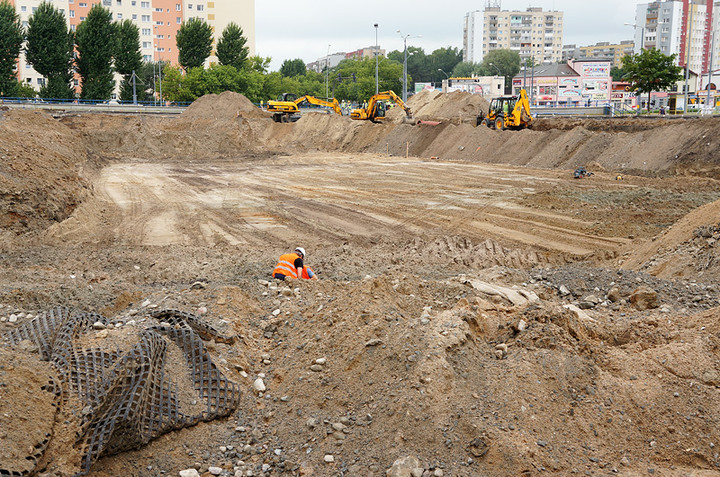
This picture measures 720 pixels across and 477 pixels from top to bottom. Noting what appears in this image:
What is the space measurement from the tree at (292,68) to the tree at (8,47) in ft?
243

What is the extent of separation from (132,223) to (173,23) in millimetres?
95468

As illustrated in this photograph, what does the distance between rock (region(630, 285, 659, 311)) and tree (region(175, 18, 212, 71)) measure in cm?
7276

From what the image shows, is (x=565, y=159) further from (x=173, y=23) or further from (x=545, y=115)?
(x=173, y=23)

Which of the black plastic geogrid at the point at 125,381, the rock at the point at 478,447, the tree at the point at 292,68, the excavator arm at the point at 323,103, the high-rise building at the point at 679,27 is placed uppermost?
the high-rise building at the point at 679,27

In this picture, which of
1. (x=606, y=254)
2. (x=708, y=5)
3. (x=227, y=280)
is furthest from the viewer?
(x=708, y=5)

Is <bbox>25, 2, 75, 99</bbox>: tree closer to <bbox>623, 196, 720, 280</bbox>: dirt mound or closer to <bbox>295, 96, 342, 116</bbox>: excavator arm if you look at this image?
<bbox>295, 96, 342, 116</bbox>: excavator arm

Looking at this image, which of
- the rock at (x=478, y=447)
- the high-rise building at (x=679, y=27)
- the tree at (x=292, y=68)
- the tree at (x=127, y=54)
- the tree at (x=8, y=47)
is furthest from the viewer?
the high-rise building at (x=679, y=27)

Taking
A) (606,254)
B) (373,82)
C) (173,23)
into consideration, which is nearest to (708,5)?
(373,82)

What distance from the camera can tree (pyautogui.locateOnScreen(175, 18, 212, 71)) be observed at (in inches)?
2931

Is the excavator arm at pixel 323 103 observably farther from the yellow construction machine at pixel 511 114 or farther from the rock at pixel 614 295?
the rock at pixel 614 295

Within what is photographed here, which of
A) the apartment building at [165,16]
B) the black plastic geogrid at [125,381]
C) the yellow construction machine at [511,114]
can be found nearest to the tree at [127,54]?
the apartment building at [165,16]

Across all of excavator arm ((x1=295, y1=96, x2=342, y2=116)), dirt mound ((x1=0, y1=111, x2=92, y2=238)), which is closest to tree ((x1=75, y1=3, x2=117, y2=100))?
excavator arm ((x1=295, y1=96, x2=342, y2=116))

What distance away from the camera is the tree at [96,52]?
61531 mm

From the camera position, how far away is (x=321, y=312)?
7.10m
